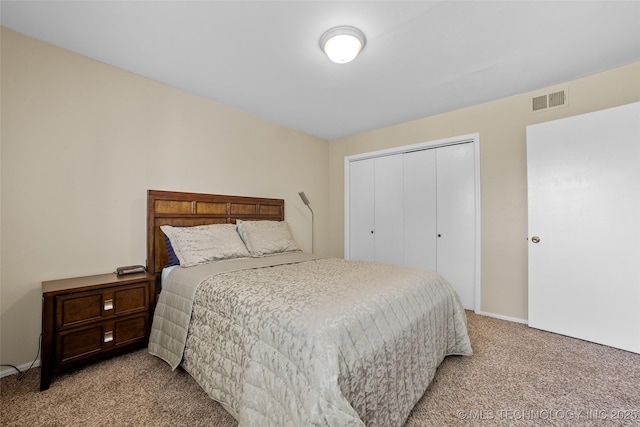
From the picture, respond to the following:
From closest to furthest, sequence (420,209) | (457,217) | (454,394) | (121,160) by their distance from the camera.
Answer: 1. (454,394)
2. (121,160)
3. (457,217)
4. (420,209)

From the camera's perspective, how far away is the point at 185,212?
8.71 feet

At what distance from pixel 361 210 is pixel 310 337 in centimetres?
315

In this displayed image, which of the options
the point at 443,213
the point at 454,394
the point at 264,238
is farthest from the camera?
the point at 443,213

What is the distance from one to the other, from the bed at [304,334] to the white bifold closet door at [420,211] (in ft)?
4.36

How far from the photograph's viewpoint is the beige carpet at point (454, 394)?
140cm

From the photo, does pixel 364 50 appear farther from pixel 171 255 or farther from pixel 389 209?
pixel 171 255

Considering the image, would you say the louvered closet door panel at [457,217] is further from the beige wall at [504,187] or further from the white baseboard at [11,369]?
the white baseboard at [11,369]

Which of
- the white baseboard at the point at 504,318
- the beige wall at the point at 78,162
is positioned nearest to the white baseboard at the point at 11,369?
the beige wall at the point at 78,162

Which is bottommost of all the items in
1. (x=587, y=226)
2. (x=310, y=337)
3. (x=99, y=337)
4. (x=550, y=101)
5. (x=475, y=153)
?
(x=99, y=337)

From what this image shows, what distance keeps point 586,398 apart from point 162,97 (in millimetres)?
3994

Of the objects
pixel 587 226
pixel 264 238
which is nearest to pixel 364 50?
pixel 264 238

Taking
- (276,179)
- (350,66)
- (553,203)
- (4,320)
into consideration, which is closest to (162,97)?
(276,179)

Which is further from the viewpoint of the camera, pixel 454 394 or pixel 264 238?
pixel 264 238

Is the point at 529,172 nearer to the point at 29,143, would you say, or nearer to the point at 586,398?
the point at 586,398
